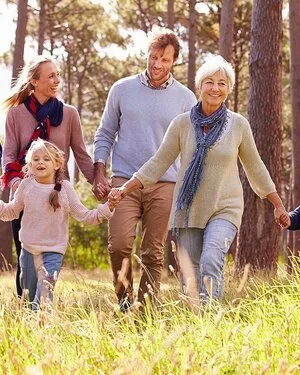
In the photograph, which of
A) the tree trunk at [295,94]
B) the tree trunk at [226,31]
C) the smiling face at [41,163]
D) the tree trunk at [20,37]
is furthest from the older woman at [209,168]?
the tree trunk at [20,37]

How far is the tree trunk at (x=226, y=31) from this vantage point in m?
14.9

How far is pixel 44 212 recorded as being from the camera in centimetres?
579

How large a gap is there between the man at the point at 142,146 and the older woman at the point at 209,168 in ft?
2.31

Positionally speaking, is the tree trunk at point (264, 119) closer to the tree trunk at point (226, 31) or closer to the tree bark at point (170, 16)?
the tree trunk at point (226, 31)

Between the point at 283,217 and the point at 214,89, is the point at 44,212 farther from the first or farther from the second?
the point at 283,217

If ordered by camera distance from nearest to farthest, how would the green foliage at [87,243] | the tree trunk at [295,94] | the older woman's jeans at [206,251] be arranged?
the older woman's jeans at [206,251], the tree trunk at [295,94], the green foliage at [87,243]

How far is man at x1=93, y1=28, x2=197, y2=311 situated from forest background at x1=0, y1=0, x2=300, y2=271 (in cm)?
31

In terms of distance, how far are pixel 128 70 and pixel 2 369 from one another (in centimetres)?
2632

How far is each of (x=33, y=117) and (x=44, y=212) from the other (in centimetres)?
84

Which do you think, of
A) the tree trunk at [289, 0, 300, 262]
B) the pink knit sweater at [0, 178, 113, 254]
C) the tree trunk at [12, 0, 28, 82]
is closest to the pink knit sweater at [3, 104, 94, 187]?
the pink knit sweater at [0, 178, 113, 254]

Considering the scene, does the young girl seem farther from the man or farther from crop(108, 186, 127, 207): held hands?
the man

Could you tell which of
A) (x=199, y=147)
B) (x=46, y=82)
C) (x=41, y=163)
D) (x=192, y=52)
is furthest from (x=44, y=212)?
(x=192, y=52)

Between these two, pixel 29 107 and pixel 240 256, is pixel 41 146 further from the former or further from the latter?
pixel 240 256

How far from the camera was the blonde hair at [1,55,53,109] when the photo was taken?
6.22 meters
